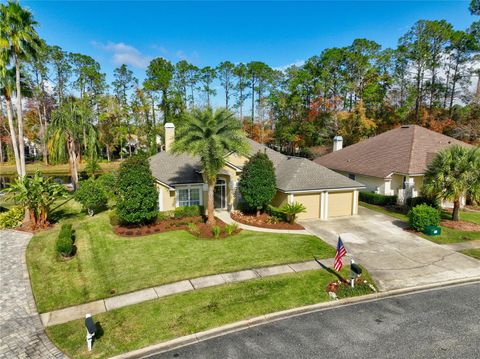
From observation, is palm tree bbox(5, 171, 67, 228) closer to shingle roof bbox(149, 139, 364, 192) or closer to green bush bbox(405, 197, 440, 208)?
shingle roof bbox(149, 139, 364, 192)

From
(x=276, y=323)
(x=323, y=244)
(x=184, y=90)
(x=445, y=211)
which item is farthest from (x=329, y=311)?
(x=184, y=90)

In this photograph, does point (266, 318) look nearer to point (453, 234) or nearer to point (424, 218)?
point (424, 218)

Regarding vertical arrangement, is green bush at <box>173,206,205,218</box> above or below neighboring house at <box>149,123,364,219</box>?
below

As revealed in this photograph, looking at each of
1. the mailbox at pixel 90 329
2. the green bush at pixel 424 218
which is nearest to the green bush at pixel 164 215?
the mailbox at pixel 90 329

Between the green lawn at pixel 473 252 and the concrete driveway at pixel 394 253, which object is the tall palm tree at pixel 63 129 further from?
the green lawn at pixel 473 252

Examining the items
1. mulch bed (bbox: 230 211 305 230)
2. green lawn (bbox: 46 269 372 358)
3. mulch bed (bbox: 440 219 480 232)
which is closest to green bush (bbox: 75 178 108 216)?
mulch bed (bbox: 230 211 305 230)

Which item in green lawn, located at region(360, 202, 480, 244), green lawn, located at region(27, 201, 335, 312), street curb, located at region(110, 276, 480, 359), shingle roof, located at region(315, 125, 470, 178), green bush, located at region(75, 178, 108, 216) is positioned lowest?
street curb, located at region(110, 276, 480, 359)

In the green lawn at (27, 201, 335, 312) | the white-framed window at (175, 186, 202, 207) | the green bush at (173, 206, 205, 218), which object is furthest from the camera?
the white-framed window at (175, 186, 202, 207)

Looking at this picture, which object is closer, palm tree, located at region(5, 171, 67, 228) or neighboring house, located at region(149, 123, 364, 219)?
palm tree, located at region(5, 171, 67, 228)
